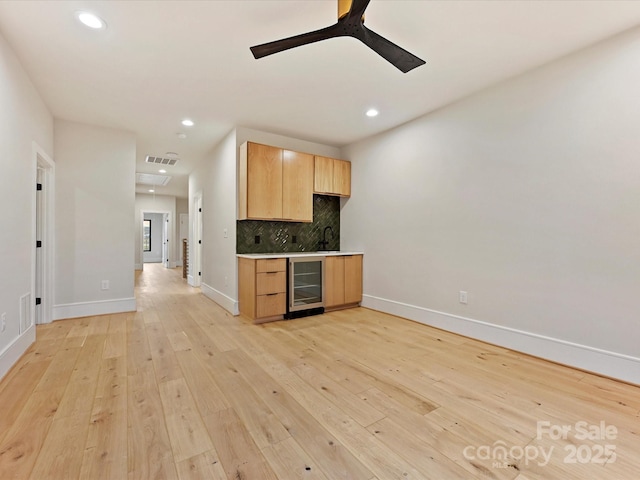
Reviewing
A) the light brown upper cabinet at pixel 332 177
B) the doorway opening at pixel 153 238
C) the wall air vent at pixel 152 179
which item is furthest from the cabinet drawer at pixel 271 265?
the doorway opening at pixel 153 238

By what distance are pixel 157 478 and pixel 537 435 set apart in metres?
1.94

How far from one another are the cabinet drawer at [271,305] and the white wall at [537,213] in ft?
5.20

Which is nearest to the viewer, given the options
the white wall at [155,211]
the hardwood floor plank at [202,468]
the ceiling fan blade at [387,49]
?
the hardwood floor plank at [202,468]

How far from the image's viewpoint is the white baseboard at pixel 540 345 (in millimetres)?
2232

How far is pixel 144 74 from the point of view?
276 cm

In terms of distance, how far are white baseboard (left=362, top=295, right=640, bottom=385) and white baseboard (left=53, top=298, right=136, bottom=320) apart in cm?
395

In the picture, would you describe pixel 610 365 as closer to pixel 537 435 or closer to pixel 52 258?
pixel 537 435

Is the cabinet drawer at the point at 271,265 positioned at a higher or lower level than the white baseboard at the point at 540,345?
higher

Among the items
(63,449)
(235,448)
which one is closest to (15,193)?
(63,449)

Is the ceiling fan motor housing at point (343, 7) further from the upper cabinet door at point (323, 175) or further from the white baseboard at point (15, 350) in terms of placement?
the white baseboard at point (15, 350)

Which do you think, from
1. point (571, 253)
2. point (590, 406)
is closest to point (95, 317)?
point (590, 406)

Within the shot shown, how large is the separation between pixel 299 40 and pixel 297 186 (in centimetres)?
250

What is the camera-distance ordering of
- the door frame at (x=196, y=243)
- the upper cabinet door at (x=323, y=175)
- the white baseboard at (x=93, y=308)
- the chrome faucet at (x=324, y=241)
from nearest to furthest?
1. the white baseboard at (x=93, y=308)
2. the upper cabinet door at (x=323, y=175)
3. the chrome faucet at (x=324, y=241)
4. the door frame at (x=196, y=243)

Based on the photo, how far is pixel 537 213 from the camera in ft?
8.81
